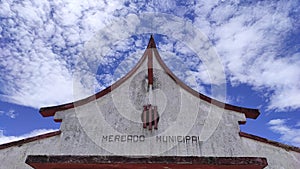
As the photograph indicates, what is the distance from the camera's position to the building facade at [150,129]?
23.1 feet

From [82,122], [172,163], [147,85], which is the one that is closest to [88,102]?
[82,122]

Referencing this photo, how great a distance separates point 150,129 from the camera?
24.4 feet

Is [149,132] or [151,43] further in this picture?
[151,43]

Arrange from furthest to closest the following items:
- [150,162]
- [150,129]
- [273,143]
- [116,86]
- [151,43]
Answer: [151,43] < [116,86] < [150,129] < [273,143] < [150,162]

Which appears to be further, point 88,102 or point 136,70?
point 136,70

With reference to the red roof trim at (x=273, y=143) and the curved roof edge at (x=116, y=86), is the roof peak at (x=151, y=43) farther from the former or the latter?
the red roof trim at (x=273, y=143)

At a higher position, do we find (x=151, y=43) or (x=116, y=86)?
(x=151, y=43)

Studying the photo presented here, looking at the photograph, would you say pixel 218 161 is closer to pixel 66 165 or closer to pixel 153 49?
pixel 66 165

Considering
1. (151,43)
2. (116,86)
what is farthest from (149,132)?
(151,43)

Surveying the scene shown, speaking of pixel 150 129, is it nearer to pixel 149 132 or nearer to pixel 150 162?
pixel 149 132

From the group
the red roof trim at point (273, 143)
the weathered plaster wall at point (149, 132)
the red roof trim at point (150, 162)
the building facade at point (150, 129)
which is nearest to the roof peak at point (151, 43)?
the building facade at point (150, 129)

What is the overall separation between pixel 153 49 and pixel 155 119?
110 inches

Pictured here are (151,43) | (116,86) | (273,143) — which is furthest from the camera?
(151,43)

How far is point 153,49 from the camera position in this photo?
949 centimetres
